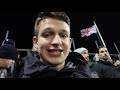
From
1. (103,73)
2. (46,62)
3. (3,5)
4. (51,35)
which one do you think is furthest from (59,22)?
(3,5)

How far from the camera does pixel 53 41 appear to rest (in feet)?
5.82

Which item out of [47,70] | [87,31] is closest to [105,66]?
[87,31]

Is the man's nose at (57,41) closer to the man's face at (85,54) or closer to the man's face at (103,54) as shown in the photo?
the man's face at (85,54)

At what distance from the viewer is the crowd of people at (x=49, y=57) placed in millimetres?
1585

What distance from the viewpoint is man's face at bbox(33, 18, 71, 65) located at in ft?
5.58

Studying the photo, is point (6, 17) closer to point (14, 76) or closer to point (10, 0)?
point (10, 0)

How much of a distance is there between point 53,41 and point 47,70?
24cm

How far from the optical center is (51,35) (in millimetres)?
1776

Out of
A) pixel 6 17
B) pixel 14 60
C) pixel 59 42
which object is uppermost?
pixel 6 17

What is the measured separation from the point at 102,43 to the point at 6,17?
91 cm

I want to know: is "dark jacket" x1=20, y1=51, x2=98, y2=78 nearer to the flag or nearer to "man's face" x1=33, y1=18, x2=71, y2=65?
"man's face" x1=33, y1=18, x2=71, y2=65

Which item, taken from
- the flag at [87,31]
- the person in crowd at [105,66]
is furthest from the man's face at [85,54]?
the flag at [87,31]

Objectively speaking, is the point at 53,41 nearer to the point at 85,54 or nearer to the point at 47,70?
the point at 47,70

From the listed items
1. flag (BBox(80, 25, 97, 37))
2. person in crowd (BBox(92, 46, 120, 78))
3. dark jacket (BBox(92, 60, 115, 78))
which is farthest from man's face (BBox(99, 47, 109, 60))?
flag (BBox(80, 25, 97, 37))
